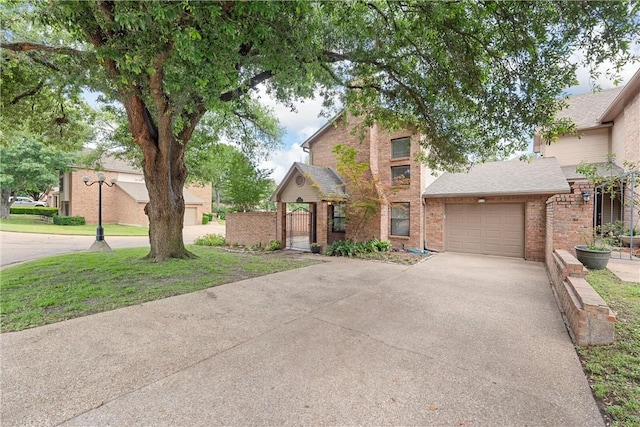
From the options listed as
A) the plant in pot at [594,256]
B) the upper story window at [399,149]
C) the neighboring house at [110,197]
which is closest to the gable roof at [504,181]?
the upper story window at [399,149]

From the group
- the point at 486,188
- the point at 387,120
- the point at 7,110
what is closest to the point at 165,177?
the point at 7,110

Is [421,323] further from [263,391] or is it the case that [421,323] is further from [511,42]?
[511,42]

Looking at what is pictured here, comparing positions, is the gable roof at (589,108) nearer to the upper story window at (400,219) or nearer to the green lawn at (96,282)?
the upper story window at (400,219)

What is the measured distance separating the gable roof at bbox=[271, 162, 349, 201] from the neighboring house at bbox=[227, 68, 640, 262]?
50 mm

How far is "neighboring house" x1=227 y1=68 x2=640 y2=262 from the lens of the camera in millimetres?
11086

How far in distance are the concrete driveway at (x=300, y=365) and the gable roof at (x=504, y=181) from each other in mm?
6834

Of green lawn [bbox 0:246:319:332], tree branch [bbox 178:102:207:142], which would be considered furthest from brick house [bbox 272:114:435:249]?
tree branch [bbox 178:102:207:142]

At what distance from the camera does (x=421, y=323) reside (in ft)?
14.4

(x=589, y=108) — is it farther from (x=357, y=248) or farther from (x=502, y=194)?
(x=357, y=248)

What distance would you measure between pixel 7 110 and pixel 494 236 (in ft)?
60.1

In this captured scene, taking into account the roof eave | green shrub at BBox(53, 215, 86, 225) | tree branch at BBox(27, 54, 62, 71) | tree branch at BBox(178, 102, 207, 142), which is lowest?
green shrub at BBox(53, 215, 86, 225)

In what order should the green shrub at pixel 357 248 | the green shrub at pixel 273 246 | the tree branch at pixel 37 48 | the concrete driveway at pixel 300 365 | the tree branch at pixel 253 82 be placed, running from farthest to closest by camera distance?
the green shrub at pixel 273 246 < the green shrub at pixel 357 248 < the tree branch at pixel 253 82 < the tree branch at pixel 37 48 < the concrete driveway at pixel 300 365

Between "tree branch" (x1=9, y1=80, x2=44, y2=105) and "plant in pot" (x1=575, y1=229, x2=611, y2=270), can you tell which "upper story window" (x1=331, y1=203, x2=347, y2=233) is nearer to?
"plant in pot" (x1=575, y1=229, x2=611, y2=270)

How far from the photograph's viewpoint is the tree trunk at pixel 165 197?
816 cm
